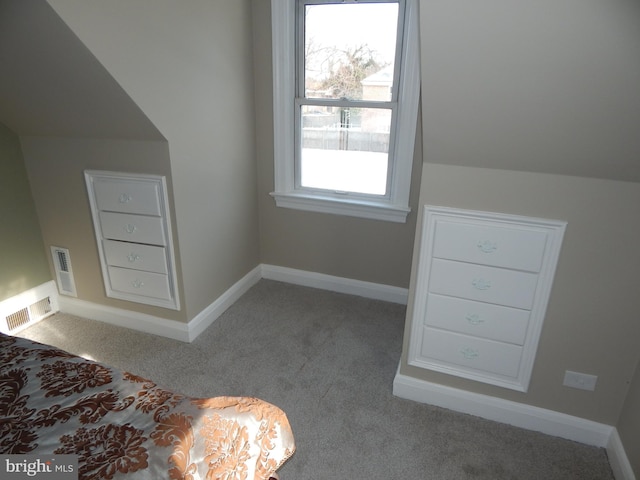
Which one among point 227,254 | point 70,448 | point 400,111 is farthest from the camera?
→ point 227,254

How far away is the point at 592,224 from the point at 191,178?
Answer: 1.98m

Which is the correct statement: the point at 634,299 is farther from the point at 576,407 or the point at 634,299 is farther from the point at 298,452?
the point at 298,452

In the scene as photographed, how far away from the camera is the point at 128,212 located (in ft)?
7.84

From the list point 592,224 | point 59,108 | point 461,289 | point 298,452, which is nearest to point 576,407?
point 461,289

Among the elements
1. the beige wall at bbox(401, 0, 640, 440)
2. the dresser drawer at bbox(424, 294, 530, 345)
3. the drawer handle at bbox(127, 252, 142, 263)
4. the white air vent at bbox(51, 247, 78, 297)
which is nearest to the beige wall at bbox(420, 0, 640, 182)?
the beige wall at bbox(401, 0, 640, 440)

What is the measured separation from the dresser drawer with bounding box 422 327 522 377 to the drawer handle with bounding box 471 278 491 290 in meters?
0.26

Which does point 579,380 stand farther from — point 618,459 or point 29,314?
point 29,314

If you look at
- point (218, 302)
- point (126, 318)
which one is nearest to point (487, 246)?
point (218, 302)

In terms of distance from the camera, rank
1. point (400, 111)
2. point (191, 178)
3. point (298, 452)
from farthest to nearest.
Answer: point (400, 111), point (191, 178), point (298, 452)

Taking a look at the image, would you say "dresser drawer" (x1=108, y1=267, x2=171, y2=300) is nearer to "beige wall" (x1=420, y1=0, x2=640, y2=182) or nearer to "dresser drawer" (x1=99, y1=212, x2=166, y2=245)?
"dresser drawer" (x1=99, y1=212, x2=166, y2=245)

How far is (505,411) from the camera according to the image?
1947 mm

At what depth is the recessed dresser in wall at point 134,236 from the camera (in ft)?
7.57

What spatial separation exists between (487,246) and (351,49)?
1661 millimetres

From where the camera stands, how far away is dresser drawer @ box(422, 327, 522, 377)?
6.22 feet
